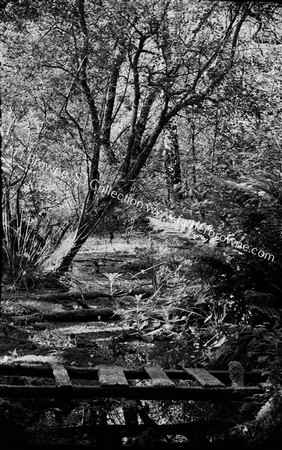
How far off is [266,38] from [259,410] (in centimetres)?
637

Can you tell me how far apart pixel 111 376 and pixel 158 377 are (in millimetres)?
241

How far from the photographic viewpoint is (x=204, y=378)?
3238 millimetres

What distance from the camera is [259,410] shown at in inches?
115

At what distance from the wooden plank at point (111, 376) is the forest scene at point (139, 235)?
0.05 ft

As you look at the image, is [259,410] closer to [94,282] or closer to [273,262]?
[273,262]

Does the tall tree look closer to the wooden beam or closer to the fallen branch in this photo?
the fallen branch

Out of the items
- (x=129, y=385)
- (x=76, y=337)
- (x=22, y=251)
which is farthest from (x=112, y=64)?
(x=129, y=385)

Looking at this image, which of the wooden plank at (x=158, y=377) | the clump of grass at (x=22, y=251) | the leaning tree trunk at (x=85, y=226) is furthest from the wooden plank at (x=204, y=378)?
the leaning tree trunk at (x=85, y=226)

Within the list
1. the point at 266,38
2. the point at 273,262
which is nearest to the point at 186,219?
the point at 273,262

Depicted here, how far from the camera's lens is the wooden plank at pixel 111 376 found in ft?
9.87

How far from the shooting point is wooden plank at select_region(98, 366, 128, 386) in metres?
3.01

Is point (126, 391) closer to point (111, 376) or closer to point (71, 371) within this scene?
point (111, 376)

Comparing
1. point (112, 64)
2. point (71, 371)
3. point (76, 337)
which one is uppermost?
point (112, 64)

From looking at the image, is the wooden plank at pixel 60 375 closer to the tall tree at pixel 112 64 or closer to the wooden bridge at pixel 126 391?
the wooden bridge at pixel 126 391
